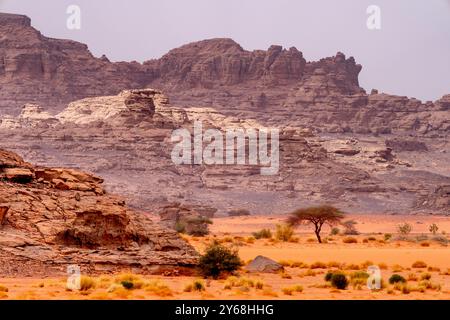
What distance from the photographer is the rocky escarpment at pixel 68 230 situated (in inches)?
1085

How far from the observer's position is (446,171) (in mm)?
148000

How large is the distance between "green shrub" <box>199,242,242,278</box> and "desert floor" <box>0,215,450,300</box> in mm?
467

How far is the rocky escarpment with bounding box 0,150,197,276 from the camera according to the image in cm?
2755

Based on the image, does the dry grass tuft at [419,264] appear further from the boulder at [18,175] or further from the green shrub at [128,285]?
the green shrub at [128,285]

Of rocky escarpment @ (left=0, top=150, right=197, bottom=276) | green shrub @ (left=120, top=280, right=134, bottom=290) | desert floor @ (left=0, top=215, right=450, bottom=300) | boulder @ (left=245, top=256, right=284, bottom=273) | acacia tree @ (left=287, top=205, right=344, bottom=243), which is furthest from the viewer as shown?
acacia tree @ (left=287, top=205, right=344, bottom=243)

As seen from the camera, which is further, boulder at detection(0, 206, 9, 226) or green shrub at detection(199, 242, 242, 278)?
green shrub at detection(199, 242, 242, 278)

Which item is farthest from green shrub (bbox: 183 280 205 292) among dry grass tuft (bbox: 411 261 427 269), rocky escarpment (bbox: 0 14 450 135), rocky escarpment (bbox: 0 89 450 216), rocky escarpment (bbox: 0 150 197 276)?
rocky escarpment (bbox: 0 14 450 135)

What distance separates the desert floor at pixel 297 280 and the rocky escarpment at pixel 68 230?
1025mm

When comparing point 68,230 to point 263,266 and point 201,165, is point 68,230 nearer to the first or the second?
point 263,266

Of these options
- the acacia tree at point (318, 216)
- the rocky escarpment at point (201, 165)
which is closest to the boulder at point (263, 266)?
the acacia tree at point (318, 216)

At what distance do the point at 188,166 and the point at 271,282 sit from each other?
319 ft

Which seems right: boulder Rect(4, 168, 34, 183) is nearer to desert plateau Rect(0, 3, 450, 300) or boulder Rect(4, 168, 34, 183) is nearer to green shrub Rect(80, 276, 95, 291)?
desert plateau Rect(0, 3, 450, 300)
